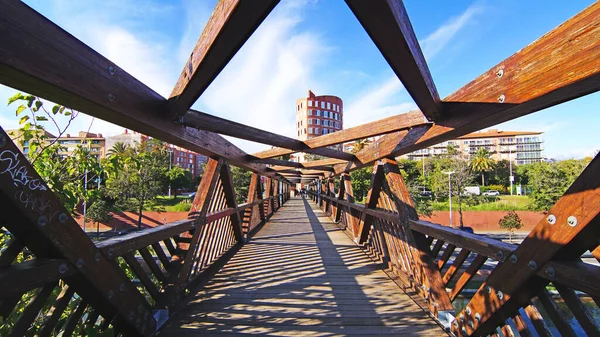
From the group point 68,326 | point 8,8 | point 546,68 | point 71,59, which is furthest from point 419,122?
point 68,326

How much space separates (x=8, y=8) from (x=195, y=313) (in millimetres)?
2382

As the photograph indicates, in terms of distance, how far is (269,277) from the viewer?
3.53 metres

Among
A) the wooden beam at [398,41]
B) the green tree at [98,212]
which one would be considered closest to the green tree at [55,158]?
the wooden beam at [398,41]

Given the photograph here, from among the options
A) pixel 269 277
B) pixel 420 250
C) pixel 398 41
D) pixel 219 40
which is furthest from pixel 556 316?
pixel 269 277

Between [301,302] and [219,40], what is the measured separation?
244cm

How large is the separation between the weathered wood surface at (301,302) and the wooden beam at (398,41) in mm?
1853

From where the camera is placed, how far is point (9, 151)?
3.86 feet

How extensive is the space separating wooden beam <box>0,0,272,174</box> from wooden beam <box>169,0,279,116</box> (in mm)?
279

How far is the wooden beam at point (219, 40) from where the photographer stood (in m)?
1.09

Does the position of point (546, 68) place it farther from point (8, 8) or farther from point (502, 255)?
point (8, 8)

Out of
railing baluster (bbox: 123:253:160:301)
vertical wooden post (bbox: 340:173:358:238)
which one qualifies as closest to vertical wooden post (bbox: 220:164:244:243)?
railing baluster (bbox: 123:253:160:301)

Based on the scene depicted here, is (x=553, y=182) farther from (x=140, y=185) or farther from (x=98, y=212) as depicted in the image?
(x=98, y=212)

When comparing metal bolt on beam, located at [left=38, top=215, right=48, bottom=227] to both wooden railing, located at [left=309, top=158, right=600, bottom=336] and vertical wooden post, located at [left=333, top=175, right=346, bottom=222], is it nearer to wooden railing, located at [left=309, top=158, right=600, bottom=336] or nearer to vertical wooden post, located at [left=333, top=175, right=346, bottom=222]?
wooden railing, located at [left=309, top=158, right=600, bottom=336]

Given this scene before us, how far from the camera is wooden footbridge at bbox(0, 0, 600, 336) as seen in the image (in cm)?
114
